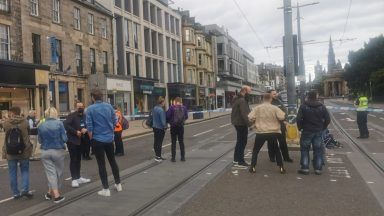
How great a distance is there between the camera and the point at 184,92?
60312 mm

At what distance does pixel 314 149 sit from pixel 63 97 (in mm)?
26021

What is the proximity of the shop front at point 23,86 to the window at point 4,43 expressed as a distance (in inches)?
27.5

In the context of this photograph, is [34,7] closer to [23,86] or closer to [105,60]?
[23,86]

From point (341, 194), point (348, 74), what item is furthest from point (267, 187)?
point (348, 74)

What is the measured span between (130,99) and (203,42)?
28.4m

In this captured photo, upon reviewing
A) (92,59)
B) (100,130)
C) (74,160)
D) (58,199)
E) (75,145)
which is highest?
(92,59)

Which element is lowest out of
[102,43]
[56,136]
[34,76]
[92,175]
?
[92,175]

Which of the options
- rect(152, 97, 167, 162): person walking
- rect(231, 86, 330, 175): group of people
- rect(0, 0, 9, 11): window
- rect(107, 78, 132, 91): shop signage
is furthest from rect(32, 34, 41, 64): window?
rect(231, 86, 330, 175): group of people

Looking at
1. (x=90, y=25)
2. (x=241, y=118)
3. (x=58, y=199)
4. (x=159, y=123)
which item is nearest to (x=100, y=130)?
(x=58, y=199)

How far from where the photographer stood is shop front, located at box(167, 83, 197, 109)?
57844 millimetres

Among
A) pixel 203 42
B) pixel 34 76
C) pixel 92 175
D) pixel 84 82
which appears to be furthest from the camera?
pixel 203 42

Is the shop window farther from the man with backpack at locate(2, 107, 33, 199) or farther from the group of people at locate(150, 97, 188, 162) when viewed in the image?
the man with backpack at locate(2, 107, 33, 199)

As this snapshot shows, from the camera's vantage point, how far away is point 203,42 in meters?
71.6

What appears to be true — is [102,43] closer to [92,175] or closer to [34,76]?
[34,76]
